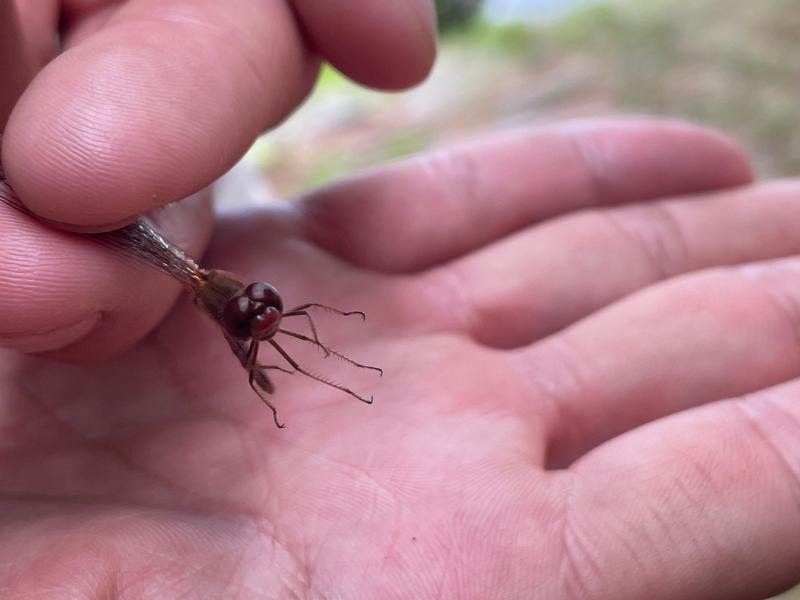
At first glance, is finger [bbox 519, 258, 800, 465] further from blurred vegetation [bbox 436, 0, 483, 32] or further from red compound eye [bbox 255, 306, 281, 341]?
blurred vegetation [bbox 436, 0, 483, 32]

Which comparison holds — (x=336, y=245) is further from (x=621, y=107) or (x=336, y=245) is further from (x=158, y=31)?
(x=621, y=107)

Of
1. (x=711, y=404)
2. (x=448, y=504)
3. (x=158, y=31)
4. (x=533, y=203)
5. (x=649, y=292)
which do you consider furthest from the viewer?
(x=533, y=203)

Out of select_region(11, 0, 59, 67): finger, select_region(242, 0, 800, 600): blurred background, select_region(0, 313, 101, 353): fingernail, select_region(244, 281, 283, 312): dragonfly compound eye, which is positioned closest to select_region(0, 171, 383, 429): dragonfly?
select_region(244, 281, 283, 312): dragonfly compound eye

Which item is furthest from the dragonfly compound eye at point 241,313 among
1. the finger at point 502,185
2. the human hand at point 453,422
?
the finger at point 502,185

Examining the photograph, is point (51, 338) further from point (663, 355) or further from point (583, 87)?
point (583, 87)

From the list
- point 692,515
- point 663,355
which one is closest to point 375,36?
point 663,355

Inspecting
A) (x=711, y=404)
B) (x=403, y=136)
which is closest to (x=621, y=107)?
(x=403, y=136)

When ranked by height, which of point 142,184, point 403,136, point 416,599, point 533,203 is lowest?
point 403,136
